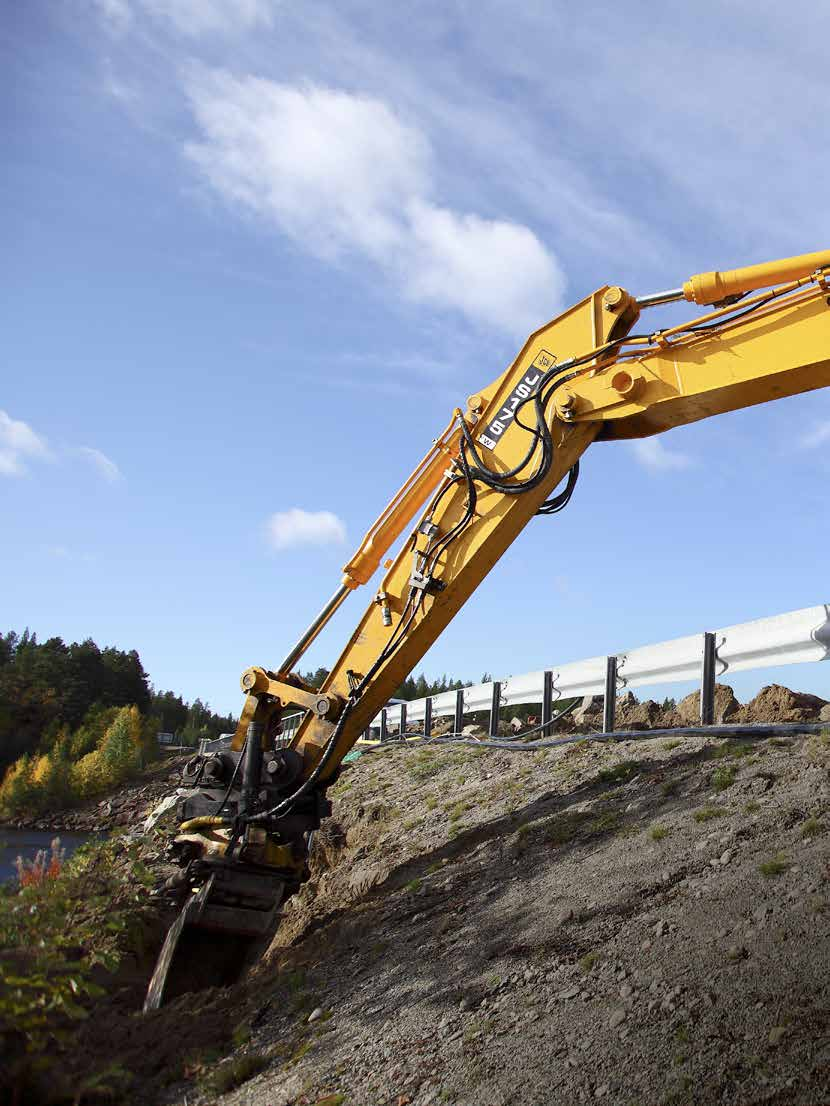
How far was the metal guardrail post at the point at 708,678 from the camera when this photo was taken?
29.4 ft

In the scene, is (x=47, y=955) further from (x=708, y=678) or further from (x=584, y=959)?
(x=708, y=678)

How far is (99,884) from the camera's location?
6938 mm

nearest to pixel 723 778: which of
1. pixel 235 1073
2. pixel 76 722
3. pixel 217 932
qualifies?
pixel 235 1073

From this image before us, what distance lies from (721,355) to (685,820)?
140 inches

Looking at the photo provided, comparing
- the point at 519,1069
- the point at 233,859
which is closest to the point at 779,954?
the point at 519,1069

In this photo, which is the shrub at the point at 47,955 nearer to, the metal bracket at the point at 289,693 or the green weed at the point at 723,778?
the metal bracket at the point at 289,693

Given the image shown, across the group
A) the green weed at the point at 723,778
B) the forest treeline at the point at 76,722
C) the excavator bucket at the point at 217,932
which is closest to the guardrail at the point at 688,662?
the green weed at the point at 723,778

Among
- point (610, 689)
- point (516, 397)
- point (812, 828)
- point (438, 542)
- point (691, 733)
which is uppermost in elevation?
point (516, 397)

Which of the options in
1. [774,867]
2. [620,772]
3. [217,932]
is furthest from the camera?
[620,772]

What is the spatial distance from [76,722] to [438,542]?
55903 millimetres

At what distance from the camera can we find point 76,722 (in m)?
57.9

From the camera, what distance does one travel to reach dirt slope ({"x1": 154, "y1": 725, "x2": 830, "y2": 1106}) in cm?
366

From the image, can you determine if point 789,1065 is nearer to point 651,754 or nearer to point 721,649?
point 651,754

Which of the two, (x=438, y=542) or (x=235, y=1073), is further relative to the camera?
(x=438, y=542)
